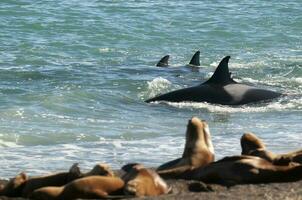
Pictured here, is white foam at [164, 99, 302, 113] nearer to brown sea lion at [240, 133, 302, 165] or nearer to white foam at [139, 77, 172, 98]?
white foam at [139, 77, 172, 98]

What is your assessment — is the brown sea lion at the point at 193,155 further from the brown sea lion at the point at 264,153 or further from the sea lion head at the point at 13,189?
the sea lion head at the point at 13,189

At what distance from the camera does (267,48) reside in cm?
2456

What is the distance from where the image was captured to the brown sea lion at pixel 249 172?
769 cm

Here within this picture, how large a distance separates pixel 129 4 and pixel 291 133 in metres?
21.4

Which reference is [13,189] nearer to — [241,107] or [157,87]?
[241,107]

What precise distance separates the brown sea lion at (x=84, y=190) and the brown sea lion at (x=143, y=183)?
4.2 inches

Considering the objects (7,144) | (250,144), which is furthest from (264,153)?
(7,144)

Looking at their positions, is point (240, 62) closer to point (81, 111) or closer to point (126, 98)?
point (126, 98)

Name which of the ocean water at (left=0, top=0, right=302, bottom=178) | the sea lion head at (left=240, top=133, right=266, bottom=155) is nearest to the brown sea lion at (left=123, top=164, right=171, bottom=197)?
the sea lion head at (left=240, top=133, right=266, bottom=155)

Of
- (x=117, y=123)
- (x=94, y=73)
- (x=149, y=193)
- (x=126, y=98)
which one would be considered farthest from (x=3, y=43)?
(x=149, y=193)

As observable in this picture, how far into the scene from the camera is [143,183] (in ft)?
23.7

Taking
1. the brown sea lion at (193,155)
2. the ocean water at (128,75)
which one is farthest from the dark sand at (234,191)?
the ocean water at (128,75)

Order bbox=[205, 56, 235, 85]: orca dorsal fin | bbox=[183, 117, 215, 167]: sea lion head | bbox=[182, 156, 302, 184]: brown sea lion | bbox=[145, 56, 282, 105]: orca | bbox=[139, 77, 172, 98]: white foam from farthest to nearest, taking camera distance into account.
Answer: bbox=[139, 77, 172, 98]: white foam
bbox=[145, 56, 282, 105]: orca
bbox=[205, 56, 235, 85]: orca dorsal fin
bbox=[183, 117, 215, 167]: sea lion head
bbox=[182, 156, 302, 184]: brown sea lion

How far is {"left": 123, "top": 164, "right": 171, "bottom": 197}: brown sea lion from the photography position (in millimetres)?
7125
